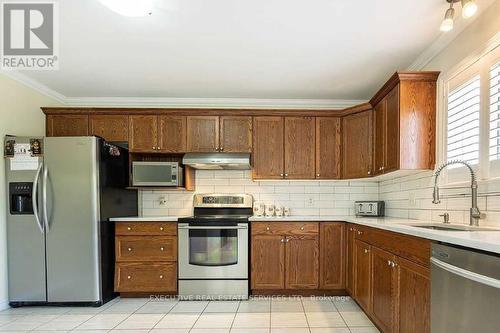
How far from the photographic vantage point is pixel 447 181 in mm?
2438

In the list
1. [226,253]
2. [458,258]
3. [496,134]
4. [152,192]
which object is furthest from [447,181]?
[152,192]

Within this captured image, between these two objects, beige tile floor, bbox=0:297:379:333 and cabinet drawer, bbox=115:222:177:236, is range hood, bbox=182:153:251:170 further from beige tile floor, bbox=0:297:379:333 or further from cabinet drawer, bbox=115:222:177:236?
beige tile floor, bbox=0:297:379:333

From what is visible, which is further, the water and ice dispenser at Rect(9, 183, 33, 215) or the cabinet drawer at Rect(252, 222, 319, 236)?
the cabinet drawer at Rect(252, 222, 319, 236)

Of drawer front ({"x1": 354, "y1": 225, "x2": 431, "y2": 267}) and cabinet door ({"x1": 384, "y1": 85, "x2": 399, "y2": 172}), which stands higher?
cabinet door ({"x1": 384, "y1": 85, "x2": 399, "y2": 172})

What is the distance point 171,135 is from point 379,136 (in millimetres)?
2377

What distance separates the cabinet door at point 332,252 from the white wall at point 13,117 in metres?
3.22

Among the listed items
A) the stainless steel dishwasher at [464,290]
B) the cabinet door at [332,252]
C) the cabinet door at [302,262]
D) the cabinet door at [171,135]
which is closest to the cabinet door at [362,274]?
the cabinet door at [332,252]

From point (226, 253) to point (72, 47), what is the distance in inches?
96.6

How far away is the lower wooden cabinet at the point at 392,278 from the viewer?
1741mm

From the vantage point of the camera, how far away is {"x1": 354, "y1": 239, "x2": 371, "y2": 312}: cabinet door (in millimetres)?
2658

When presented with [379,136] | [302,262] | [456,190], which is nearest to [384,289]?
[456,190]

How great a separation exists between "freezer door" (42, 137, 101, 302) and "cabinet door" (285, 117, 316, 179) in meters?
2.17

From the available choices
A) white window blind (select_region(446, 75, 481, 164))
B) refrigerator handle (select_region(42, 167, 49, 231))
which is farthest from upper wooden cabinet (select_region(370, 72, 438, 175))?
refrigerator handle (select_region(42, 167, 49, 231))

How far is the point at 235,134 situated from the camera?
3.79 metres
